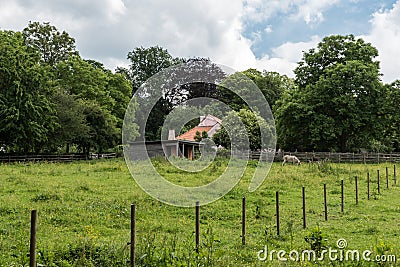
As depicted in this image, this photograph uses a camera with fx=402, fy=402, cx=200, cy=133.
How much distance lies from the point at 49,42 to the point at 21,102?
16.1m

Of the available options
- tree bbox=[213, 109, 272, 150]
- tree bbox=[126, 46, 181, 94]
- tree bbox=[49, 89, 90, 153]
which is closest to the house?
tree bbox=[213, 109, 272, 150]

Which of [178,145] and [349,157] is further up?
[178,145]

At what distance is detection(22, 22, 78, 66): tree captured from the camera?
4444cm

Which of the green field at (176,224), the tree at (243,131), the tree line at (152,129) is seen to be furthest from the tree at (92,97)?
the green field at (176,224)

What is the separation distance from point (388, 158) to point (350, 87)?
279 inches

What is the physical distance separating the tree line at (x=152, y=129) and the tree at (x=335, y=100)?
0.09m

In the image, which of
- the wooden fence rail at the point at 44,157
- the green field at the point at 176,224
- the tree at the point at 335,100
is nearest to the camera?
the green field at the point at 176,224

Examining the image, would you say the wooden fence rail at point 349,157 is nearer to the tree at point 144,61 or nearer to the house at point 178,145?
the house at point 178,145

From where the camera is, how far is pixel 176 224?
33.9ft

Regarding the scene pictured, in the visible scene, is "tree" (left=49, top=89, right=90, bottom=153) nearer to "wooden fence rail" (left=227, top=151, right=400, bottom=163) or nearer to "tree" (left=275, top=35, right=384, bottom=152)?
"wooden fence rail" (left=227, top=151, right=400, bottom=163)

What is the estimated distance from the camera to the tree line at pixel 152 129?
32.2 m

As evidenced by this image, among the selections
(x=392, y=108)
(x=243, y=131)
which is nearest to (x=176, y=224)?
(x=243, y=131)

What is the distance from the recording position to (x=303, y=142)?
4053cm

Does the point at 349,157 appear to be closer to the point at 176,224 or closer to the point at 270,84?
the point at 270,84
